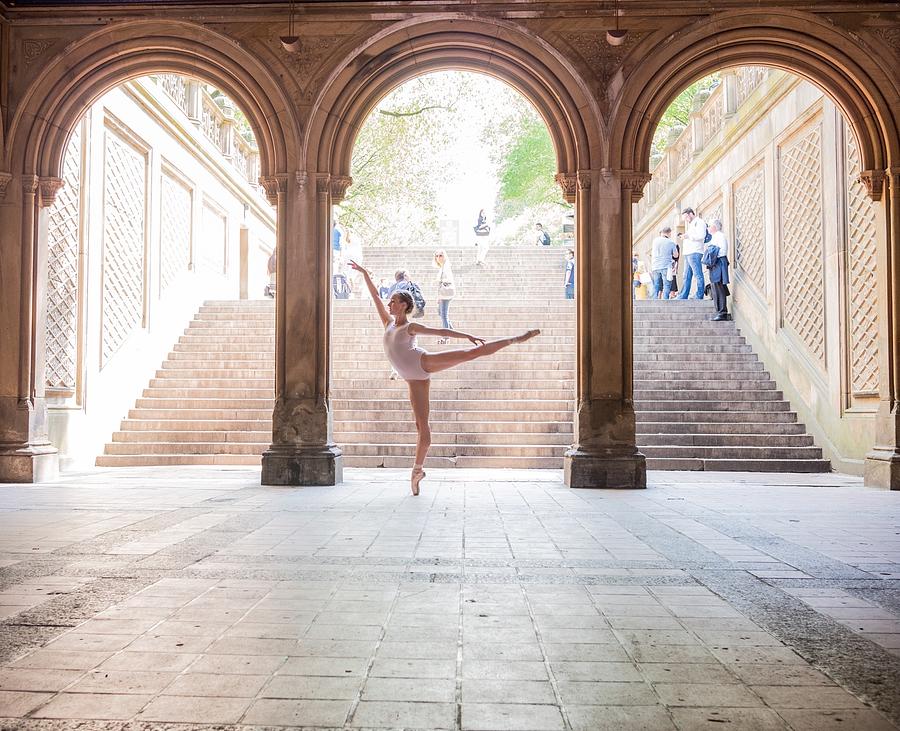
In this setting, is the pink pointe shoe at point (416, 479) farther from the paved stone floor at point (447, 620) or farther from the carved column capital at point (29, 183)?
the carved column capital at point (29, 183)

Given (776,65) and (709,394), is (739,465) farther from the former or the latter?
(776,65)

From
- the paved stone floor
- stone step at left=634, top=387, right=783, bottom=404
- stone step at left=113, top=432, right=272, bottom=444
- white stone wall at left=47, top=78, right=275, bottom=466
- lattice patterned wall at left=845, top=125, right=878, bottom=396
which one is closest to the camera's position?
the paved stone floor

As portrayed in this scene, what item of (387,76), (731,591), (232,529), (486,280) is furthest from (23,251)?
(486,280)

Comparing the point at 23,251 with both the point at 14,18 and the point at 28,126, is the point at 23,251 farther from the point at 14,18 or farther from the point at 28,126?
the point at 14,18

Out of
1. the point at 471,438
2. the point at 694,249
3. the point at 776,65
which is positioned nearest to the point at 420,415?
the point at 471,438

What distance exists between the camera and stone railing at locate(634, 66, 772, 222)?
15.3 meters

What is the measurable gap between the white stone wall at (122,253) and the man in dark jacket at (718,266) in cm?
983

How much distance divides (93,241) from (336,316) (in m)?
4.57

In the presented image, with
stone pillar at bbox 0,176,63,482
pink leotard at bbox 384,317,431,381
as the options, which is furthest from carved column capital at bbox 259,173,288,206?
pink leotard at bbox 384,317,431,381

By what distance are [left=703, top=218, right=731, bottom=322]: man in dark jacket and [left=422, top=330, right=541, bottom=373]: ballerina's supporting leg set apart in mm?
9303

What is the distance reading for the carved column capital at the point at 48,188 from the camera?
31.0 ft

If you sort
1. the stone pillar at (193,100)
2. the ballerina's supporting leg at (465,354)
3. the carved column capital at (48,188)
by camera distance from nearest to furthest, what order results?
the ballerina's supporting leg at (465,354)
the carved column capital at (48,188)
the stone pillar at (193,100)

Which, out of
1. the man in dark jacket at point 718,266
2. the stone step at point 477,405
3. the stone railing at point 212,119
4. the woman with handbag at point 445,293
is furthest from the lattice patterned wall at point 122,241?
the man in dark jacket at point 718,266

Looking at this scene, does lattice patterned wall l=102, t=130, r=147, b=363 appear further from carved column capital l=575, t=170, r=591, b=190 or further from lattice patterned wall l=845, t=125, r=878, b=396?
lattice patterned wall l=845, t=125, r=878, b=396
